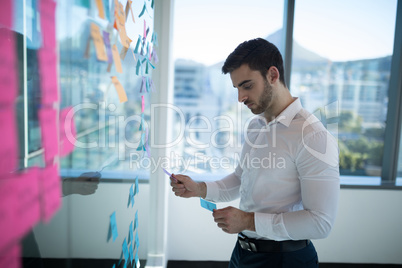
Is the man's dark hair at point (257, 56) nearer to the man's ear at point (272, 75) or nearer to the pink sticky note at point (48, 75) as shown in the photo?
the man's ear at point (272, 75)

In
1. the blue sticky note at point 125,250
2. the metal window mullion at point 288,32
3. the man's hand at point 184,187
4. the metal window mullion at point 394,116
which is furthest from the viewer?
the metal window mullion at point 394,116

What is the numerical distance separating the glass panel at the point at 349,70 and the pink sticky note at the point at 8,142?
8.45 ft

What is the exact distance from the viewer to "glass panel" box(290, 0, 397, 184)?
2.59 meters

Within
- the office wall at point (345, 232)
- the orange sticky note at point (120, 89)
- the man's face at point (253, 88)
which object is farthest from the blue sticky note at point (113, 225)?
the office wall at point (345, 232)

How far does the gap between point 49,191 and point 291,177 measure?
91 cm

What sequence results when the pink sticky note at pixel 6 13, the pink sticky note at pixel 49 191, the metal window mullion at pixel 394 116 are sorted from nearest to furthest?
the pink sticky note at pixel 6 13
the pink sticky note at pixel 49 191
the metal window mullion at pixel 394 116

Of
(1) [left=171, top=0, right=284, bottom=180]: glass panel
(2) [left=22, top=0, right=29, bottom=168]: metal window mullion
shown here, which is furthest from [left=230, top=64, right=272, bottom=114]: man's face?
(1) [left=171, top=0, right=284, bottom=180]: glass panel

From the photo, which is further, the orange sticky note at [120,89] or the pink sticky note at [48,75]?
the orange sticky note at [120,89]

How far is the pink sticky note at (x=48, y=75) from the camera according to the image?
0.42m

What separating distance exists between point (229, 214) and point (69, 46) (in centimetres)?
81

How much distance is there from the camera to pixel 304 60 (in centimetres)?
264

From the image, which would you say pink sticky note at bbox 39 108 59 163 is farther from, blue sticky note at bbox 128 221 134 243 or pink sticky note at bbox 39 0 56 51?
blue sticky note at bbox 128 221 134 243

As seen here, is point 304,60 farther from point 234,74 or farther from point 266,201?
point 266,201

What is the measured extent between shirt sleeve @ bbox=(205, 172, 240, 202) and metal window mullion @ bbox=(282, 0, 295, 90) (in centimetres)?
144
